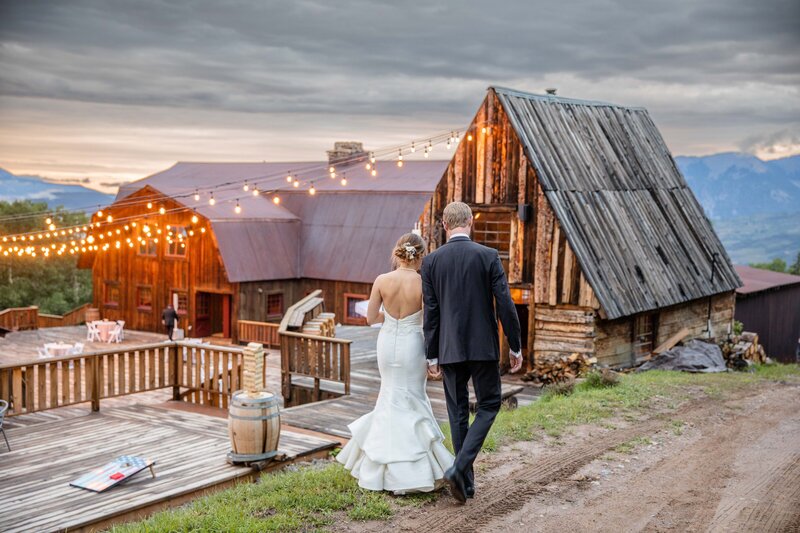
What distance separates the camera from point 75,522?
24.0ft

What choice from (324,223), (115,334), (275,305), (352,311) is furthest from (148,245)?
(352,311)

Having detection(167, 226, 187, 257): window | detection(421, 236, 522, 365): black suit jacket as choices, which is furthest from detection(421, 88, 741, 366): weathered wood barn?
detection(167, 226, 187, 257): window

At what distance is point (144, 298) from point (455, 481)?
32784mm

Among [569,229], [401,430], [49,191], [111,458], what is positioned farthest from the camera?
[49,191]

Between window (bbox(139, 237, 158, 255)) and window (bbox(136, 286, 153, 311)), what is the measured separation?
165cm

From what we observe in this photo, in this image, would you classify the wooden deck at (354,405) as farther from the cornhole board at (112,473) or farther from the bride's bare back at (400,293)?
the bride's bare back at (400,293)

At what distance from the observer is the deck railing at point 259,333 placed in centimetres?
2952

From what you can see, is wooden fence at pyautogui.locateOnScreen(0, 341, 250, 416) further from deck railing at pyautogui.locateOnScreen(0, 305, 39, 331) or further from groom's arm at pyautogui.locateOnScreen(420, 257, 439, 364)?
deck railing at pyautogui.locateOnScreen(0, 305, 39, 331)

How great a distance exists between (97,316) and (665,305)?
27441 millimetres

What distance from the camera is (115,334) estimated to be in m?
32.3

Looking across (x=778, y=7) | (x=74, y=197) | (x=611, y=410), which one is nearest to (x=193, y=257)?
(x=611, y=410)

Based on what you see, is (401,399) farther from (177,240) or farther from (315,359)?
(177,240)

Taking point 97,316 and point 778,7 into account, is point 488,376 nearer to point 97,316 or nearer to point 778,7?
point 97,316

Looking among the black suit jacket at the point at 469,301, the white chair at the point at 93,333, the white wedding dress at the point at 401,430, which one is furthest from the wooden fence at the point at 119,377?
the white chair at the point at 93,333
